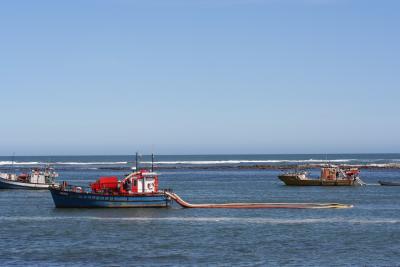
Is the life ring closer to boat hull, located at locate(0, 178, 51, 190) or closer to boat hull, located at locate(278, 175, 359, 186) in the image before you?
boat hull, located at locate(0, 178, 51, 190)

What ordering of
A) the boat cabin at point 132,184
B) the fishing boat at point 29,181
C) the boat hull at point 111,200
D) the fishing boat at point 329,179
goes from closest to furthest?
1. the boat hull at point 111,200
2. the boat cabin at point 132,184
3. the fishing boat at point 29,181
4. the fishing boat at point 329,179

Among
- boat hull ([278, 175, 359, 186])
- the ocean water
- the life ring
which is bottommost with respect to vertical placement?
the ocean water

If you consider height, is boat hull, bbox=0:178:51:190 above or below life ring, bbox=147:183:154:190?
below

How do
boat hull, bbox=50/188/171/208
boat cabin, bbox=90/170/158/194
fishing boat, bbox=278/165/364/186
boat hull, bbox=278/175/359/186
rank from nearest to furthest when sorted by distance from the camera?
boat hull, bbox=50/188/171/208, boat cabin, bbox=90/170/158/194, boat hull, bbox=278/175/359/186, fishing boat, bbox=278/165/364/186

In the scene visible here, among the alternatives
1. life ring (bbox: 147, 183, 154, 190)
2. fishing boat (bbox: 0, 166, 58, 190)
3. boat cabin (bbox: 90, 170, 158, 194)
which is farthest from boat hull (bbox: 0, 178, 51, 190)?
life ring (bbox: 147, 183, 154, 190)

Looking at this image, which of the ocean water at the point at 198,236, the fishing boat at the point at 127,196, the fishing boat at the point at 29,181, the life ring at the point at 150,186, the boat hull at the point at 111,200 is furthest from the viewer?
the fishing boat at the point at 29,181

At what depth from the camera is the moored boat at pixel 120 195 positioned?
6388cm

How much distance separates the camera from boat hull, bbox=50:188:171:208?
6381 cm

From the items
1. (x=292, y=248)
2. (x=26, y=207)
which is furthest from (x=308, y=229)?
(x=26, y=207)

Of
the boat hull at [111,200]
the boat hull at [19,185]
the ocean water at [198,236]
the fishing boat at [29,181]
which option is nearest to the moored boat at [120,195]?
the boat hull at [111,200]

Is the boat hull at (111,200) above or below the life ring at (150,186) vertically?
below

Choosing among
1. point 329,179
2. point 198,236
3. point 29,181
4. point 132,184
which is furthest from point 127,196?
point 329,179

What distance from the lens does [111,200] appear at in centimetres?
6419

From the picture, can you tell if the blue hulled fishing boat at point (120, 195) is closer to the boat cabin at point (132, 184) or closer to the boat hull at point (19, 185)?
the boat cabin at point (132, 184)
